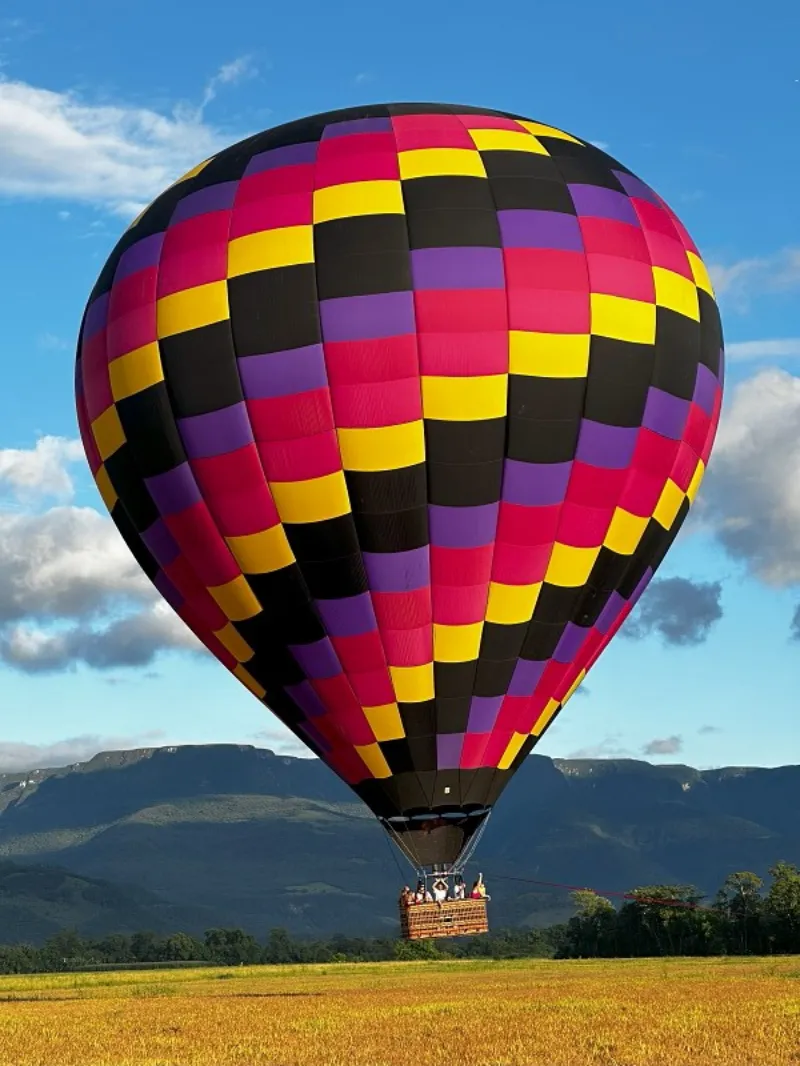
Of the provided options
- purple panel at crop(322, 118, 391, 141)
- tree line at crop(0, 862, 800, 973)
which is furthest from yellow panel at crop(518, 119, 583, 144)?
tree line at crop(0, 862, 800, 973)

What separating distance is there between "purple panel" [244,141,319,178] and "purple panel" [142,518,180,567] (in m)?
7.31

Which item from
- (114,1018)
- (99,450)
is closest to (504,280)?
(99,450)

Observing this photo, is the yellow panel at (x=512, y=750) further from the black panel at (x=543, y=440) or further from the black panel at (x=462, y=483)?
the black panel at (x=543, y=440)

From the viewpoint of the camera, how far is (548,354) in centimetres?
2988

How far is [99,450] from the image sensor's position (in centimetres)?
3294

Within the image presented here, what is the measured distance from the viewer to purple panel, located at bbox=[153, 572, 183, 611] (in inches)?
1292

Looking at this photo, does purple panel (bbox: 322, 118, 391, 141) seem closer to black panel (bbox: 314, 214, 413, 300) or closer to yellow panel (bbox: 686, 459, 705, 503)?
black panel (bbox: 314, 214, 413, 300)

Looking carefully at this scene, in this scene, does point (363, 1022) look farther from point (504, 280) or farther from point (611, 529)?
point (504, 280)

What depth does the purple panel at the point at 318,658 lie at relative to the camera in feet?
100

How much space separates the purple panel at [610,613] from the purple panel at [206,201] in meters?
11.1

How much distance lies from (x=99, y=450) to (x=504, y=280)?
9405 millimetres

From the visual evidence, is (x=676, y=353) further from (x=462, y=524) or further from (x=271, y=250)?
(x=271, y=250)

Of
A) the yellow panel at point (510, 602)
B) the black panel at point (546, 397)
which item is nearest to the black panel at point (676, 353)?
the black panel at point (546, 397)

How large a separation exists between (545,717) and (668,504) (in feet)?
16.9
